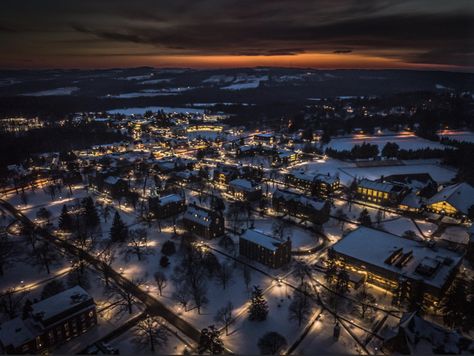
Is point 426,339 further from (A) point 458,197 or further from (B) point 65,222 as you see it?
(B) point 65,222

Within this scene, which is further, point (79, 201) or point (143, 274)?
point (79, 201)

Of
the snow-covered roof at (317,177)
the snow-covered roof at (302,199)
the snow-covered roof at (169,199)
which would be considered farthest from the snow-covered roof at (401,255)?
the snow-covered roof at (169,199)

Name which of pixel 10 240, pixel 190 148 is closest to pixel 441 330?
pixel 10 240

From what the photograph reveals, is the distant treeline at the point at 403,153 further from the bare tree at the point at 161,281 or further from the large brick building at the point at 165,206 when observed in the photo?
the bare tree at the point at 161,281

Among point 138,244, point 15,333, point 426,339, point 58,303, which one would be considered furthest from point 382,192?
point 15,333

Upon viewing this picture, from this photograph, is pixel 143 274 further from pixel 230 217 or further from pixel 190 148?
pixel 190 148

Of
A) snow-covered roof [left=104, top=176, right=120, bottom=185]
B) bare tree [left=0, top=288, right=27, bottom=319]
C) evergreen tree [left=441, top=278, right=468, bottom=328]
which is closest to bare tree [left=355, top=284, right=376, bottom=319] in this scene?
evergreen tree [left=441, top=278, right=468, bottom=328]
